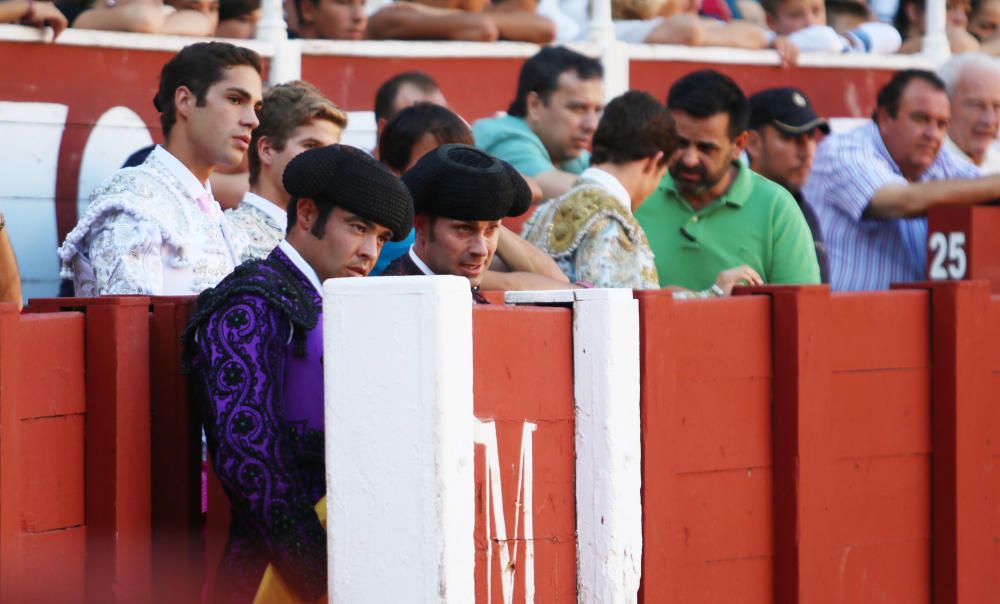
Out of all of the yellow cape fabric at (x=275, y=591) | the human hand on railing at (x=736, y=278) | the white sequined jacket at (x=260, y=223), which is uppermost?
the white sequined jacket at (x=260, y=223)

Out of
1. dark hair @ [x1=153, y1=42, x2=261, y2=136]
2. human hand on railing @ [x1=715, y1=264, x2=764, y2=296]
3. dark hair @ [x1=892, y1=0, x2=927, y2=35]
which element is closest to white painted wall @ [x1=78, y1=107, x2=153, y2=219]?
dark hair @ [x1=153, y1=42, x2=261, y2=136]

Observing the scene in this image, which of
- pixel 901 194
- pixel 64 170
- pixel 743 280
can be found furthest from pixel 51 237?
pixel 901 194

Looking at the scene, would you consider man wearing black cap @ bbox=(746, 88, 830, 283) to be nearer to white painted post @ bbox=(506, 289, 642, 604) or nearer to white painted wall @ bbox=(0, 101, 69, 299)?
white painted wall @ bbox=(0, 101, 69, 299)

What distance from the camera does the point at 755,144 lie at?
259 inches

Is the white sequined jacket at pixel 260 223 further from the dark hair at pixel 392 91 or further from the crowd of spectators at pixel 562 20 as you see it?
the crowd of spectators at pixel 562 20

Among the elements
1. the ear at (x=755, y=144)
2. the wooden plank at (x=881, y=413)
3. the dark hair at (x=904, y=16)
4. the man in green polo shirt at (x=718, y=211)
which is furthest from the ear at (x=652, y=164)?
the dark hair at (x=904, y=16)

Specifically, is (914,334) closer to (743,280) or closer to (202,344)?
(743,280)

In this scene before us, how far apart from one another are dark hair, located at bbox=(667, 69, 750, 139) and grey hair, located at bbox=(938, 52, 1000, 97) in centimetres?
192

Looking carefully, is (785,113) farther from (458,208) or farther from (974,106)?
(458,208)

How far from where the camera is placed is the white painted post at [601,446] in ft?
11.8

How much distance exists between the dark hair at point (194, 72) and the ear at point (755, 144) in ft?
8.92

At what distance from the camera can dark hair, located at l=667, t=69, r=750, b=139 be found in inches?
223

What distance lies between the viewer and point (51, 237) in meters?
6.17

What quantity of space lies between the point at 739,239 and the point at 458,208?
2.04 metres
